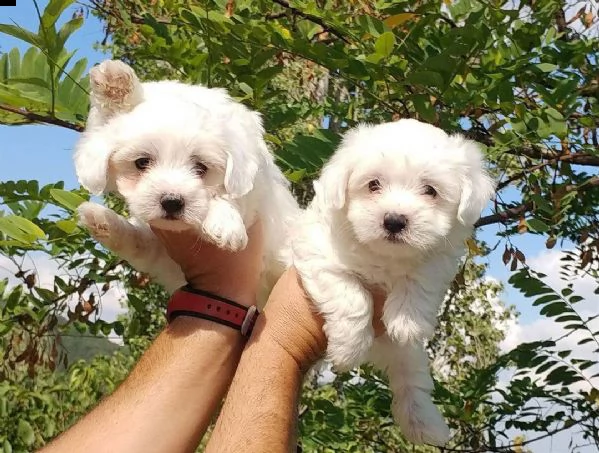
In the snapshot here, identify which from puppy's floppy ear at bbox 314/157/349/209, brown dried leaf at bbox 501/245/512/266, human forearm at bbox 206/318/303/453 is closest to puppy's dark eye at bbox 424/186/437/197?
puppy's floppy ear at bbox 314/157/349/209

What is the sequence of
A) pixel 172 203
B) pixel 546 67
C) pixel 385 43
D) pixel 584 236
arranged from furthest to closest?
pixel 584 236
pixel 546 67
pixel 385 43
pixel 172 203

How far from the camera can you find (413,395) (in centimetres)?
287

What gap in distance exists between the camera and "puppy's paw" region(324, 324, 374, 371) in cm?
251

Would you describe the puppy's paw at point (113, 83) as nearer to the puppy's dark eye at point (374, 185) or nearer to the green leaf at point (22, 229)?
the green leaf at point (22, 229)

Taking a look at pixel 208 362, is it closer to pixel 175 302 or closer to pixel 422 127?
pixel 175 302

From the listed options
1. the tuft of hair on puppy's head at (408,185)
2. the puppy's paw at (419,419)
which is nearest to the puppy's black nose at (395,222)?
the tuft of hair on puppy's head at (408,185)

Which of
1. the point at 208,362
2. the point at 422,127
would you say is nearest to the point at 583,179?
the point at 422,127

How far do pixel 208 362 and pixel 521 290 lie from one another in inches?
71.3

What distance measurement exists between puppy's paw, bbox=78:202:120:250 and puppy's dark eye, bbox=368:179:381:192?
2.79 feet

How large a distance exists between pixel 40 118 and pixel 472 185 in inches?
59.2

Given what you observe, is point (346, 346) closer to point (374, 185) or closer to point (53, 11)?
point (374, 185)

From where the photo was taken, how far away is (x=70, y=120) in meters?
2.84

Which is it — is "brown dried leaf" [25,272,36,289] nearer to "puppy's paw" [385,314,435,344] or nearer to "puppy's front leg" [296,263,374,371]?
"puppy's front leg" [296,263,374,371]

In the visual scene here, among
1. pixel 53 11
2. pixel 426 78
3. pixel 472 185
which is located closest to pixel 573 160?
pixel 426 78
